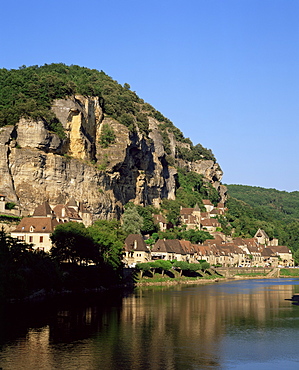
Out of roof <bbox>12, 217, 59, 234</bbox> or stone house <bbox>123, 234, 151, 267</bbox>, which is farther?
stone house <bbox>123, 234, 151, 267</bbox>

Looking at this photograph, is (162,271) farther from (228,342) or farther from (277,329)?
(228,342)

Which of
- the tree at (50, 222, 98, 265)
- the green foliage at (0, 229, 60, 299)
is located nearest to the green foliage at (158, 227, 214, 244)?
the tree at (50, 222, 98, 265)

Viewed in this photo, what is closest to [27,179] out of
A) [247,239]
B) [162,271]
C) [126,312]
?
[162,271]

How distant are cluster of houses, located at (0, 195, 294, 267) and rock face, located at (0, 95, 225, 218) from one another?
171 inches

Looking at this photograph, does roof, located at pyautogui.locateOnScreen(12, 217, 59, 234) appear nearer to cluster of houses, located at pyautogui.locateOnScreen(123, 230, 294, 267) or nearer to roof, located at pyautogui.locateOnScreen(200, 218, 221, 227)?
cluster of houses, located at pyautogui.locateOnScreen(123, 230, 294, 267)

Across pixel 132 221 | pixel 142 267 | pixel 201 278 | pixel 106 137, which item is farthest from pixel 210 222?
pixel 142 267

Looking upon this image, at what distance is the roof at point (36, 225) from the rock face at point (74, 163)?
1255cm

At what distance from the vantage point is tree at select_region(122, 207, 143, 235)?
413ft

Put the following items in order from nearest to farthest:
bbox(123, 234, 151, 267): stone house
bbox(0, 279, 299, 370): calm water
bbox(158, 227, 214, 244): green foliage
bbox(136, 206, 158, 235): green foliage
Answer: bbox(0, 279, 299, 370): calm water → bbox(123, 234, 151, 267): stone house → bbox(136, 206, 158, 235): green foliage → bbox(158, 227, 214, 244): green foliage

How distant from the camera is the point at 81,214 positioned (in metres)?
112

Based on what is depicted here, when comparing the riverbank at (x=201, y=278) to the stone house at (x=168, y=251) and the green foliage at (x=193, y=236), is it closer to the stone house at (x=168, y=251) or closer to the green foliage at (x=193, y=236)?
the stone house at (x=168, y=251)

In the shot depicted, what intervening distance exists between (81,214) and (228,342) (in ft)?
229

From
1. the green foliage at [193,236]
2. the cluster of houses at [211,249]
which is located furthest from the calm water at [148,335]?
the green foliage at [193,236]

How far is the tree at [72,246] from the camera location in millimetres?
80312
